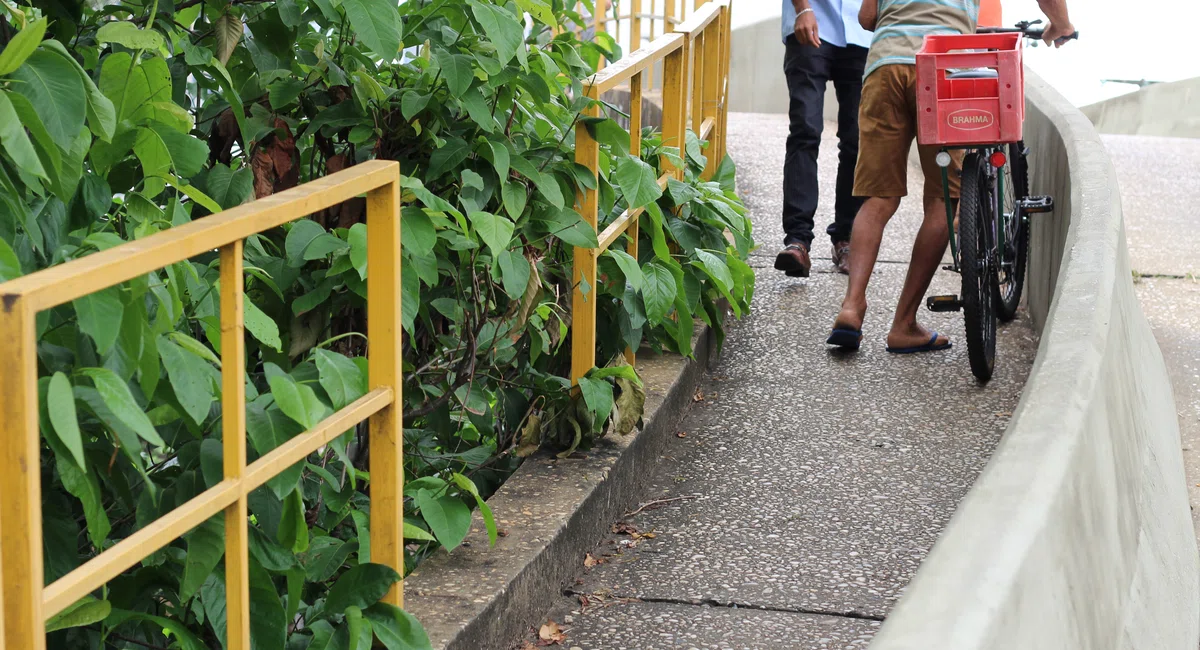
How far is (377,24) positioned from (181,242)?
0.96 m

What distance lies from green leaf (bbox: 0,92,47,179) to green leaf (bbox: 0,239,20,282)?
106 mm

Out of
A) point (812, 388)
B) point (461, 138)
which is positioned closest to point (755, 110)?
point (812, 388)

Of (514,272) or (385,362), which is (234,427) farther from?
(514,272)

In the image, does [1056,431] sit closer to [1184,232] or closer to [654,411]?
[654,411]

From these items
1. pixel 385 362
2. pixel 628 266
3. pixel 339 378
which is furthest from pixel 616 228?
pixel 339 378

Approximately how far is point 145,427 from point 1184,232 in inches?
316

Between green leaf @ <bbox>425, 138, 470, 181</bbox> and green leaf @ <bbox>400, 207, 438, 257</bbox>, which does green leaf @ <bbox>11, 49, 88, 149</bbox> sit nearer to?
green leaf @ <bbox>400, 207, 438, 257</bbox>

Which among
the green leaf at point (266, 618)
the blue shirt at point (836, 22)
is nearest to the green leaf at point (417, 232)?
the green leaf at point (266, 618)

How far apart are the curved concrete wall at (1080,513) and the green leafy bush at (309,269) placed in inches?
38.0

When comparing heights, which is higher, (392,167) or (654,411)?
(392,167)

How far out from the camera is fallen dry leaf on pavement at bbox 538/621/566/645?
3.08 metres

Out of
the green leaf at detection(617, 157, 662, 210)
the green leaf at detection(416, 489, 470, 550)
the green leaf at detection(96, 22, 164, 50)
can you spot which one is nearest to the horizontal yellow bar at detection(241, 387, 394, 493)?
the green leaf at detection(416, 489, 470, 550)

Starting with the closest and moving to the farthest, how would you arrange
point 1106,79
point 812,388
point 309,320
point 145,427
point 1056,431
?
1. point 145,427
2. point 1056,431
3. point 309,320
4. point 812,388
5. point 1106,79

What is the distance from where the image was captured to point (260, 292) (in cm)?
315
